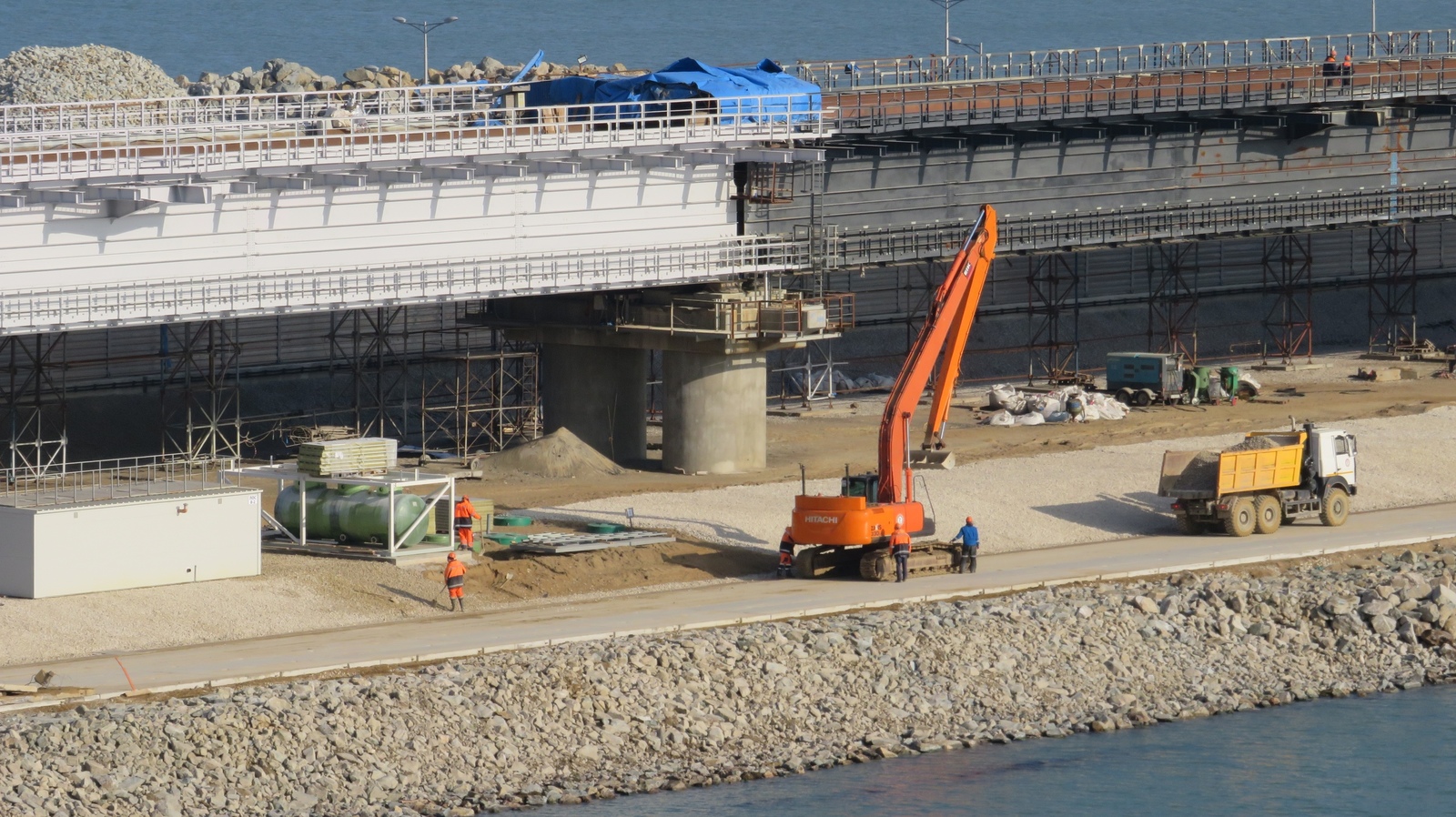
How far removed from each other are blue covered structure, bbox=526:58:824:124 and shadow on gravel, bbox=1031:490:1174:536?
45.7 feet

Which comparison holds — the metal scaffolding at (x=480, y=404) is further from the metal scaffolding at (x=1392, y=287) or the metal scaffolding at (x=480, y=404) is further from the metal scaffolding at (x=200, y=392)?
the metal scaffolding at (x=1392, y=287)

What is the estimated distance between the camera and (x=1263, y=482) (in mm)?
51188

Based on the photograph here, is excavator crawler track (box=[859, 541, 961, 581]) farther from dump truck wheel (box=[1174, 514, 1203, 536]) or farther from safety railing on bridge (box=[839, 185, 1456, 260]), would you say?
safety railing on bridge (box=[839, 185, 1456, 260])

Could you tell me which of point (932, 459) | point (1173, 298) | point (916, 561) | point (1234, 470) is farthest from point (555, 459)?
point (1173, 298)

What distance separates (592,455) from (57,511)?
19.5 m

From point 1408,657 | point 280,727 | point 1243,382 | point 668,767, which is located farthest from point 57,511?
point 1243,382

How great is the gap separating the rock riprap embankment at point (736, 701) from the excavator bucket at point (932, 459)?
3.13 m

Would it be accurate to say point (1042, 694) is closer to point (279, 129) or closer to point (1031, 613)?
point (1031, 613)

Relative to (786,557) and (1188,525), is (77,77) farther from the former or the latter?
(1188,525)

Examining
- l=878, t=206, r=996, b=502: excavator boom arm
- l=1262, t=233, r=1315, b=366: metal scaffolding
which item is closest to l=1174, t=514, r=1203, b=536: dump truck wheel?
l=878, t=206, r=996, b=502: excavator boom arm

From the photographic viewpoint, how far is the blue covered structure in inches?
2346

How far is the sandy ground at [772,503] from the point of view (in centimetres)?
4109

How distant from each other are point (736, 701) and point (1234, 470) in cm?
1788

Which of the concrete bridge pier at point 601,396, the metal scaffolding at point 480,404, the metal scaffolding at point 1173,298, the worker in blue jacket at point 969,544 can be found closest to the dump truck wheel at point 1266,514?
the worker in blue jacket at point 969,544
